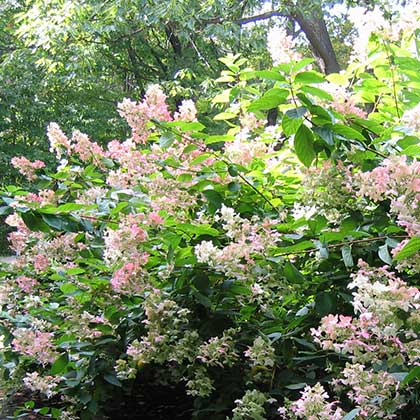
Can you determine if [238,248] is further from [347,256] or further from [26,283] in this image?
[26,283]

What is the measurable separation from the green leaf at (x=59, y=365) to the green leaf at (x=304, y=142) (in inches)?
50.9

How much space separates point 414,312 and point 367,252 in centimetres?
73

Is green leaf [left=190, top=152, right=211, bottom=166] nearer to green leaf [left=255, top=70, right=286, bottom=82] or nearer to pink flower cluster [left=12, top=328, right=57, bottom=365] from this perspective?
green leaf [left=255, top=70, right=286, bottom=82]

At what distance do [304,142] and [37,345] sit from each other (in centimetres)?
139

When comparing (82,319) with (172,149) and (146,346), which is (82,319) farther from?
(172,149)

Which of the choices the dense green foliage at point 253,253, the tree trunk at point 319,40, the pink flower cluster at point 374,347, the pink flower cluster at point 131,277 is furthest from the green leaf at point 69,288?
the tree trunk at point 319,40

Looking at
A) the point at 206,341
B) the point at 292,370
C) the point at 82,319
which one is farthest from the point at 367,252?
the point at 82,319

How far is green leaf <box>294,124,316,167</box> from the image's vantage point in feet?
5.09

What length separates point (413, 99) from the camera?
1.89m

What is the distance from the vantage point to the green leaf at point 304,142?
61.1 inches

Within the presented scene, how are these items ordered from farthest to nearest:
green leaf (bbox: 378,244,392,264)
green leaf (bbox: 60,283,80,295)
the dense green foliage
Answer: green leaf (bbox: 60,283,80,295) < green leaf (bbox: 378,244,392,264) < the dense green foliage

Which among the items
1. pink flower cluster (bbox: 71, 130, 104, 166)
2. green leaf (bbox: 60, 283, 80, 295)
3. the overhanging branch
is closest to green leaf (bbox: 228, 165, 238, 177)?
green leaf (bbox: 60, 283, 80, 295)

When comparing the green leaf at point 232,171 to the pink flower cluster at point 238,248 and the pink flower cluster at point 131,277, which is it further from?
the pink flower cluster at point 131,277

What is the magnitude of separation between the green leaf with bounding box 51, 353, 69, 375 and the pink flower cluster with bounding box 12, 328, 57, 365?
0.17ft
